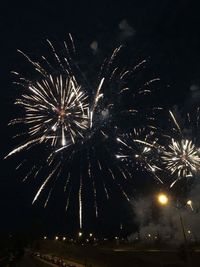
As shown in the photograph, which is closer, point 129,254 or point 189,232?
Answer: point 129,254

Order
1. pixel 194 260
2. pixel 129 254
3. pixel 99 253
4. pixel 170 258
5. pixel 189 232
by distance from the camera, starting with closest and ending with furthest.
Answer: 1. pixel 194 260
2. pixel 170 258
3. pixel 129 254
4. pixel 99 253
5. pixel 189 232

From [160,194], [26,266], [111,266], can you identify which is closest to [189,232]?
[26,266]

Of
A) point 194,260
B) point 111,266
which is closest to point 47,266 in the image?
point 111,266

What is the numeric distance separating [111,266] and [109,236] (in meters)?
151

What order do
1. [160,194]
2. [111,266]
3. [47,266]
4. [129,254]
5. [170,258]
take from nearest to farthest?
[160,194] → [170,258] → [129,254] → [111,266] → [47,266]

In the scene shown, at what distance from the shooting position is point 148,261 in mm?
40844

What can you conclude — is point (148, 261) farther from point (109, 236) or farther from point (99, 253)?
point (109, 236)

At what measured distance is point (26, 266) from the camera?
8025 cm

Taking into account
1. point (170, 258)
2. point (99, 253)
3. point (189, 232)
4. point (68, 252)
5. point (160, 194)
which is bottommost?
point (160, 194)

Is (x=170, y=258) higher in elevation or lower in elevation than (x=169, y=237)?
lower

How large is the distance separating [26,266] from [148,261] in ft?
153

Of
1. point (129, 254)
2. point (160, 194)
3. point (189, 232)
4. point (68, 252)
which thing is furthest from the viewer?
point (189, 232)

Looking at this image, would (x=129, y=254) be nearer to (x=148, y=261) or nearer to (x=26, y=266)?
(x=148, y=261)

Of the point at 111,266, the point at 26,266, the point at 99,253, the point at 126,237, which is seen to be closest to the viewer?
the point at 111,266
